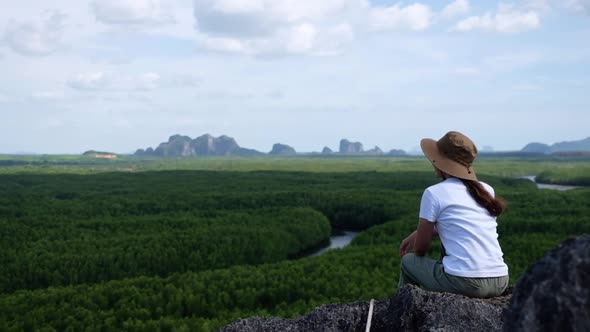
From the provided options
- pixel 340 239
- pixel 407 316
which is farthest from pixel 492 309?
pixel 340 239

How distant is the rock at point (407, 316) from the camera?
402 centimetres

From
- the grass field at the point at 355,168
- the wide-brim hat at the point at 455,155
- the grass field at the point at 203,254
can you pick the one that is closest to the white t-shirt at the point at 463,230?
the wide-brim hat at the point at 455,155

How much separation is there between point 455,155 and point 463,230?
0.71 m

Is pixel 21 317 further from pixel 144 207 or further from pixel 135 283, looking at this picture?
pixel 144 207

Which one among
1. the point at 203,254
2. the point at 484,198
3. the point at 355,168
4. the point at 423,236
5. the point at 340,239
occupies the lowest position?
the point at 340,239

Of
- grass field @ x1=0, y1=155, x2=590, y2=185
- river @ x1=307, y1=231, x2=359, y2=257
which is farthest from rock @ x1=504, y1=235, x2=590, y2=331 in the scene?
grass field @ x1=0, y1=155, x2=590, y2=185

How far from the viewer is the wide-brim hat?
186 inches

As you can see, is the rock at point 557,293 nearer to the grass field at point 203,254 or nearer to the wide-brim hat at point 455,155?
the wide-brim hat at point 455,155

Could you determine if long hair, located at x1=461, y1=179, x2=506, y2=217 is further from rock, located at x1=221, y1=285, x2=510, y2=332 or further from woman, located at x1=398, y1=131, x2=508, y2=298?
rock, located at x1=221, y1=285, x2=510, y2=332

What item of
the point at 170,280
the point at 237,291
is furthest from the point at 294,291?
the point at 170,280

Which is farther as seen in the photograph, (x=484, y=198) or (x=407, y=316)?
(x=484, y=198)

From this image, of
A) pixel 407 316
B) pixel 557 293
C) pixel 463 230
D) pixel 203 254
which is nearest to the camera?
pixel 557 293

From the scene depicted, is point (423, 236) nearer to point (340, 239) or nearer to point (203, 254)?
point (203, 254)

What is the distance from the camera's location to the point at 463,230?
15.0 ft
